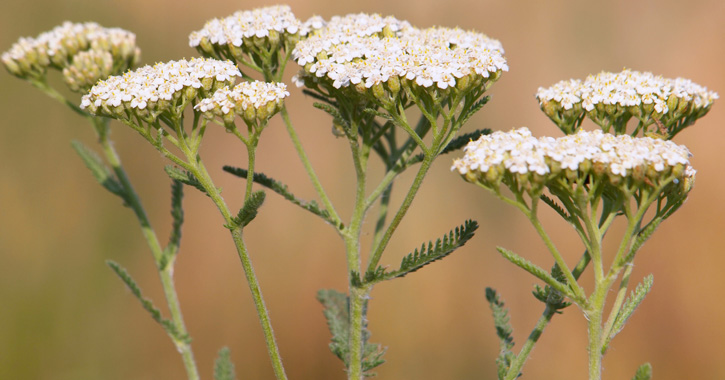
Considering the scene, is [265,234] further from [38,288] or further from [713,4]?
[713,4]

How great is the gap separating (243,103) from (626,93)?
147 cm

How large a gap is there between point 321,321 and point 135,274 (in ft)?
5.16

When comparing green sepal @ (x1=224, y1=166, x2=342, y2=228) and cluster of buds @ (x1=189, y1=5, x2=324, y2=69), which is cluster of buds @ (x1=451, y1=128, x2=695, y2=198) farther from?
cluster of buds @ (x1=189, y1=5, x2=324, y2=69)

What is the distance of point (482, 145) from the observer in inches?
84.9

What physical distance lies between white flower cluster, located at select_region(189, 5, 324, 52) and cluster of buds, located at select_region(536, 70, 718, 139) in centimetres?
107

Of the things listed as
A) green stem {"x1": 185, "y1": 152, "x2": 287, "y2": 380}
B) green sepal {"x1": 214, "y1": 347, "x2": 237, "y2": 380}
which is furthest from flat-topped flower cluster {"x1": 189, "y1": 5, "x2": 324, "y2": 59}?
green sepal {"x1": 214, "y1": 347, "x2": 237, "y2": 380}

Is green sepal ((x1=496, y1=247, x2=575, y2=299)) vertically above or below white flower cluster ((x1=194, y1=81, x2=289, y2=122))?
below

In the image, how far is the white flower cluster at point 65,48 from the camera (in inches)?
131

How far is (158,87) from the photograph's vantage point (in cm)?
233

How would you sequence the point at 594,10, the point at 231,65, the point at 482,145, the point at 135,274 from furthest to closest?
the point at 594,10 → the point at 135,274 → the point at 231,65 → the point at 482,145

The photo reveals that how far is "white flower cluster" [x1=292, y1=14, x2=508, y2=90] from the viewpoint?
2.30 meters

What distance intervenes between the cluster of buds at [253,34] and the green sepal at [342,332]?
1.12 meters

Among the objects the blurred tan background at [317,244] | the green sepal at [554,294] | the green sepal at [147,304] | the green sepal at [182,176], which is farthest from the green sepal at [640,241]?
the blurred tan background at [317,244]

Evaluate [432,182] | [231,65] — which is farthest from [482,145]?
[432,182]
